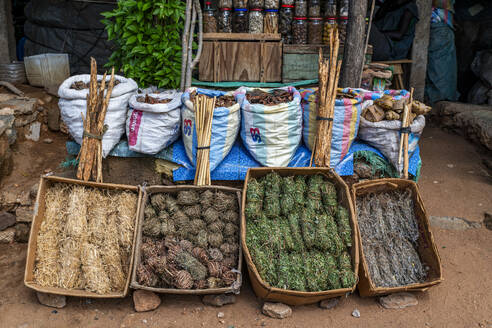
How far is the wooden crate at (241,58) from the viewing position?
14.3 ft

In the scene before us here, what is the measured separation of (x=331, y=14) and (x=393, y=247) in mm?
2669

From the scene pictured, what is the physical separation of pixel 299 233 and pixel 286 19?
2.65 m

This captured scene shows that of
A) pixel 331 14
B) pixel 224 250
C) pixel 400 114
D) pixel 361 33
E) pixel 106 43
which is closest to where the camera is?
pixel 224 250

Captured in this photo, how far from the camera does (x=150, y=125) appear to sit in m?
3.33

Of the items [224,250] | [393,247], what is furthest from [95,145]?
[393,247]

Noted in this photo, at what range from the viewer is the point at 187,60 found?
399 cm

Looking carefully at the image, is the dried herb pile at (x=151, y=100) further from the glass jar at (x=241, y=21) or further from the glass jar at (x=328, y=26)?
the glass jar at (x=328, y=26)

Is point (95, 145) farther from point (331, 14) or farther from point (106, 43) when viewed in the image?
point (106, 43)

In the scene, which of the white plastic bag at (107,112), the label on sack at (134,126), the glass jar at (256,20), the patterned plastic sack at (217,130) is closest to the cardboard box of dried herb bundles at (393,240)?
the patterned plastic sack at (217,130)

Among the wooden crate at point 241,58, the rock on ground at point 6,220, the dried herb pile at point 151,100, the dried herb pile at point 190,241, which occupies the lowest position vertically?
the rock on ground at point 6,220

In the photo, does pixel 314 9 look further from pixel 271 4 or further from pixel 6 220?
pixel 6 220

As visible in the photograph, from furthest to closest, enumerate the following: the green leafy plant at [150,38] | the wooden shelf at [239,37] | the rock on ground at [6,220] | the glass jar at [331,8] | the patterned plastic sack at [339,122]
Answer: the glass jar at [331,8] → the wooden shelf at [239,37] → the green leafy plant at [150,38] → the rock on ground at [6,220] → the patterned plastic sack at [339,122]

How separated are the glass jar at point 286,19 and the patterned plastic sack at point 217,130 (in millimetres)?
1686

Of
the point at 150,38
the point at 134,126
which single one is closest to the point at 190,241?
the point at 134,126
